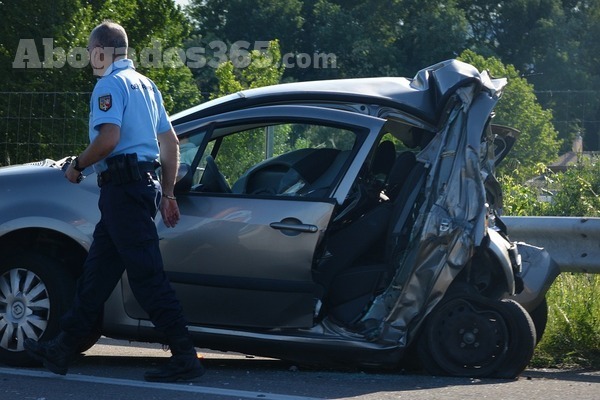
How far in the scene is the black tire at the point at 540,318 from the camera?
22.7 feet

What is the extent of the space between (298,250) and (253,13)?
239ft

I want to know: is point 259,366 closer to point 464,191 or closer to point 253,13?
point 464,191

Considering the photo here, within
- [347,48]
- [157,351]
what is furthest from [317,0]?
[157,351]

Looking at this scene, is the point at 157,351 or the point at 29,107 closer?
the point at 157,351

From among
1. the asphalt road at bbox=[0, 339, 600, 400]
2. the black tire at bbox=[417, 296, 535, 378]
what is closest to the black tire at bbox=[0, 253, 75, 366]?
the asphalt road at bbox=[0, 339, 600, 400]

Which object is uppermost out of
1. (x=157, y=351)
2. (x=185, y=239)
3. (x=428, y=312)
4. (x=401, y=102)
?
(x=401, y=102)

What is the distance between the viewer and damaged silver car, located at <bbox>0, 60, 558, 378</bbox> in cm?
606

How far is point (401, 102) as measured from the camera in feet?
20.9

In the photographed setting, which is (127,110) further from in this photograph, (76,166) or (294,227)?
(294,227)

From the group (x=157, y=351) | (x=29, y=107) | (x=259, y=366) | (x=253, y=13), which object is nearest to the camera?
(x=259, y=366)

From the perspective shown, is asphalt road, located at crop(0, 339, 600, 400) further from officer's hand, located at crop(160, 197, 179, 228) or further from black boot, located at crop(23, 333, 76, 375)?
officer's hand, located at crop(160, 197, 179, 228)

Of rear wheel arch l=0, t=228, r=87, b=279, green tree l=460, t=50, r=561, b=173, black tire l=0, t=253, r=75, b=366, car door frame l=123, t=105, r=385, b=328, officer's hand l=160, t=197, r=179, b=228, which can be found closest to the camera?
officer's hand l=160, t=197, r=179, b=228

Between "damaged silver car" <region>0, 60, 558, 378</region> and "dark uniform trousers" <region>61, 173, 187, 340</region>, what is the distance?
14.1 inches

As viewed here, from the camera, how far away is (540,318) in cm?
692
